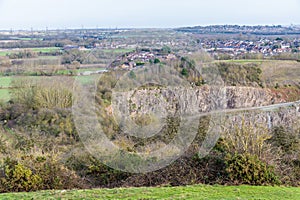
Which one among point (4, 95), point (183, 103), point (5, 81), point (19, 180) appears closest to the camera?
point (19, 180)

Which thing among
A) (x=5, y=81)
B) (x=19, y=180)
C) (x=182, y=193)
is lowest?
(x=19, y=180)

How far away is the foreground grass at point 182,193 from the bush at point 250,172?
53 centimetres

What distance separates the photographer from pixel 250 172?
31.4 feet

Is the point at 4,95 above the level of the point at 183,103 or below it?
below

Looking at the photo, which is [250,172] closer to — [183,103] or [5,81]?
[183,103]

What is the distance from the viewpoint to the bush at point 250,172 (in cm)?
951

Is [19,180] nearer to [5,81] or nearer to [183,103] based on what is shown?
[183,103]

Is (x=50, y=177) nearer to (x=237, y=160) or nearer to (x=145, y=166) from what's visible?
(x=145, y=166)

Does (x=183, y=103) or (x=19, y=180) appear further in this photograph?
(x=183, y=103)

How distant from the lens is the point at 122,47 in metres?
12.0

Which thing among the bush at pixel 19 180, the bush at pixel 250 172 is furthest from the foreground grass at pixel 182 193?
the bush at pixel 19 180

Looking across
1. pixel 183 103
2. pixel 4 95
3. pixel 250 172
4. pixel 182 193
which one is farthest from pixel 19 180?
pixel 4 95

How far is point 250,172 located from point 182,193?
95.6 inches

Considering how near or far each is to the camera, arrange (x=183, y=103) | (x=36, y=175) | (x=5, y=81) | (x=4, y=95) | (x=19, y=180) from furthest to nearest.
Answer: (x=5, y=81), (x=4, y=95), (x=183, y=103), (x=36, y=175), (x=19, y=180)
